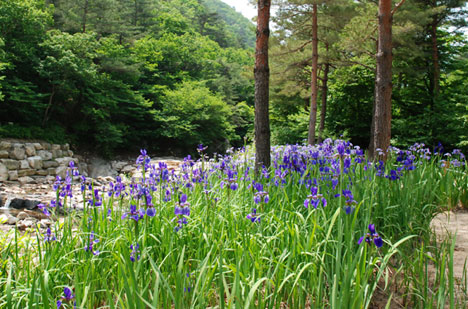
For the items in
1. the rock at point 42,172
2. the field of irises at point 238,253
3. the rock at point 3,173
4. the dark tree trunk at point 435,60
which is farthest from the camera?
the dark tree trunk at point 435,60

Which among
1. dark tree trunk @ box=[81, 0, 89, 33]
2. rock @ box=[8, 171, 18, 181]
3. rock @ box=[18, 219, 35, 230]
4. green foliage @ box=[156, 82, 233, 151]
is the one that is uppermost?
dark tree trunk @ box=[81, 0, 89, 33]

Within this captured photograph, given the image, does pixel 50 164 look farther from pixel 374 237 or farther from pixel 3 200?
pixel 374 237

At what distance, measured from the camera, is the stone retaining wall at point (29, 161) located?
413 inches

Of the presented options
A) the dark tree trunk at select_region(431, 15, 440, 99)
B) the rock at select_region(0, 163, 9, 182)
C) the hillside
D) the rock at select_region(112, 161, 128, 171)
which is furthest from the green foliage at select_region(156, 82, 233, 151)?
the hillside

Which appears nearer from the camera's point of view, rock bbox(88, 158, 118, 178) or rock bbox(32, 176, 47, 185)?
rock bbox(32, 176, 47, 185)

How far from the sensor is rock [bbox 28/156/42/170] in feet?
36.6

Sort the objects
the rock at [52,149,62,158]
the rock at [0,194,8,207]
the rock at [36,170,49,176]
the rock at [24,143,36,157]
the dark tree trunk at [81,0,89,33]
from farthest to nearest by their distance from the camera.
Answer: the dark tree trunk at [81,0,89,33] < the rock at [52,149,62,158] < the rock at [24,143,36,157] < the rock at [36,170,49,176] < the rock at [0,194,8,207]

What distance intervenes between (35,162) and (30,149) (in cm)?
60

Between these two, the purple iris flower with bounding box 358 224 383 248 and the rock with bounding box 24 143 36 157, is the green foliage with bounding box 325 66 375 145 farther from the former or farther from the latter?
the purple iris flower with bounding box 358 224 383 248

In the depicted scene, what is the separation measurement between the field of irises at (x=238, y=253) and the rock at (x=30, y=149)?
10825mm

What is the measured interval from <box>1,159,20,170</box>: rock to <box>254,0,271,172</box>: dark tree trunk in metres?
10.1

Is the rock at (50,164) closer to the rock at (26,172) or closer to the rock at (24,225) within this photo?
the rock at (26,172)

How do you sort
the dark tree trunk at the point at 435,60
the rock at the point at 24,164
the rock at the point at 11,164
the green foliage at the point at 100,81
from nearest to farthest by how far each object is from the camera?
the rock at the point at 11,164, the rock at the point at 24,164, the dark tree trunk at the point at 435,60, the green foliage at the point at 100,81

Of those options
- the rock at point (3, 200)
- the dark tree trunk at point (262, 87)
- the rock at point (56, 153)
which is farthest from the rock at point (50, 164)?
the dark tree trunk at point (262, 87)
